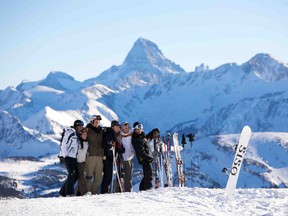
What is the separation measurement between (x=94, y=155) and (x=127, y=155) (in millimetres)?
1430

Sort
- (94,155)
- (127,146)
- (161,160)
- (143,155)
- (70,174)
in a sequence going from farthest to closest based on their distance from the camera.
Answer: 1. (161,160)
2. (127,146)
3. (143,155)
4. (94,155)
5. (70,174)

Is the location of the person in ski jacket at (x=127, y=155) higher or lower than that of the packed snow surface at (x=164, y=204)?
higher

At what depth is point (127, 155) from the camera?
16.4 m

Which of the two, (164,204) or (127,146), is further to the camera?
(127,146)

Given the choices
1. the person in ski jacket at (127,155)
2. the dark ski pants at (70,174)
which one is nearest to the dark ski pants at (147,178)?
the person in ski jacket at (127,155)

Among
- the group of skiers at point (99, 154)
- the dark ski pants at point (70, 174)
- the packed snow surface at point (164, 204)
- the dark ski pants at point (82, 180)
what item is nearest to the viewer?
the packed snow surface at point (164, 204)

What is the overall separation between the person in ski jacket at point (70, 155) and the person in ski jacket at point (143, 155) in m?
2.11

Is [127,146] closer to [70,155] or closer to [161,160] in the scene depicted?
[70,155]

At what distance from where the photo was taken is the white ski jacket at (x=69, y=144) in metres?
14.9

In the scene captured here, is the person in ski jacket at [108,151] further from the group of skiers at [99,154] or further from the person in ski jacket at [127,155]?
Result: the person in ski jacket at [127,155]

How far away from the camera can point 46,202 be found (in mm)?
11523

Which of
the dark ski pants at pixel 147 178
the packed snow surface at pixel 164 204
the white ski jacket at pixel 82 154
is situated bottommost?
the packed snow surface at pixel 164 204

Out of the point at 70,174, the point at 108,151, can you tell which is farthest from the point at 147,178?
the point at 70,174

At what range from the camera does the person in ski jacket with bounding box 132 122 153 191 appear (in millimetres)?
15969
